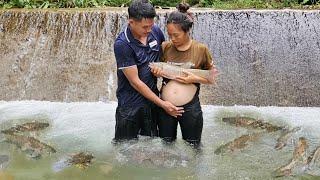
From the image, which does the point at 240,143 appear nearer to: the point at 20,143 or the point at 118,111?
the point at 118,111

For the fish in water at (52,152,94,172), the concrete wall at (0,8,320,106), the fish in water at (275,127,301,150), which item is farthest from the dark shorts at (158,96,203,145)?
the concrete wall at (0,8,320,106)

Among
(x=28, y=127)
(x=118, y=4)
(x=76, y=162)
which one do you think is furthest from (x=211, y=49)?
(x=76, y=162)

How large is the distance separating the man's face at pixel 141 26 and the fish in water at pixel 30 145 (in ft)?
6.02

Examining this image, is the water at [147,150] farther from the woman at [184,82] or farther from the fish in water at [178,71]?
the fish in water at [178,71]

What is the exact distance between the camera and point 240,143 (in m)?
5.91

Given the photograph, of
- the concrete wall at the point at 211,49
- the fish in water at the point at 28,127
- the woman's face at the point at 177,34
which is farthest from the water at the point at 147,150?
the woman's face at the point at 177,34

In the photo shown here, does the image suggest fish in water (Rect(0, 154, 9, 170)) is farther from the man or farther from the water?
the man

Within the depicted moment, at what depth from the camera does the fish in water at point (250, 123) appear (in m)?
6.70

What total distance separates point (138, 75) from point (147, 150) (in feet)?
2.96

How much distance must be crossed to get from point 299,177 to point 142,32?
1.81 metres

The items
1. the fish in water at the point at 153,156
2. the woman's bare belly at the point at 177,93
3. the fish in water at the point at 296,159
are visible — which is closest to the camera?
the woman's bare belly at the point at 177,93

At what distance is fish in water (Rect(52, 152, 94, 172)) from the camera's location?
5.20m

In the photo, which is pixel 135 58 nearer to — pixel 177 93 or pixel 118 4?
pixel 177 93

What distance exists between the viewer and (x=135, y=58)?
14.7ft
